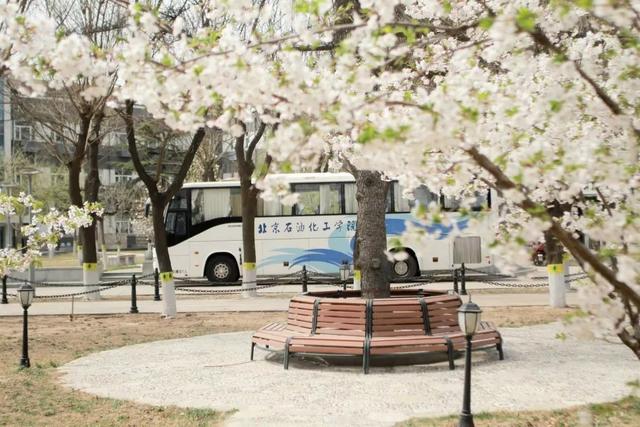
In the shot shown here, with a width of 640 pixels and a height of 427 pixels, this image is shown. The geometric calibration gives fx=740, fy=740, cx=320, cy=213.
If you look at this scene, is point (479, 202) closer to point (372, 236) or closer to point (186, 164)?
point (372, 236)

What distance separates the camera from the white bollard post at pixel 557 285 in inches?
641

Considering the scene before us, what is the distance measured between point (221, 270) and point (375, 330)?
720 inches

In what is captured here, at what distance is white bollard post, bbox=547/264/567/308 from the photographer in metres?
16.3

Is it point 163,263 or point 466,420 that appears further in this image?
point 163,263

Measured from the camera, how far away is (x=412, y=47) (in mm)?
4250

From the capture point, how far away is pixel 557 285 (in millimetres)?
16422

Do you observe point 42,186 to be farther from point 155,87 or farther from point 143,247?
point 155,87

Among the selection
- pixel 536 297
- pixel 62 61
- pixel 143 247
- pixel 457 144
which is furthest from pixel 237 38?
pixel 143 247

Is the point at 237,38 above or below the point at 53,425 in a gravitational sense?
above

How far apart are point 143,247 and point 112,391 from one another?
6750 cm

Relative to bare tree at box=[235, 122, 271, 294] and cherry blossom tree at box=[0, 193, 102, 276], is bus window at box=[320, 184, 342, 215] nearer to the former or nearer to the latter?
bare tree at box=[235, 122, 271, 294]

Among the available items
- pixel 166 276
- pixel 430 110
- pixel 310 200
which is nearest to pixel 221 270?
pixel 310 200

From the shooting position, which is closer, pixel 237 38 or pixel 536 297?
pixel 237 38

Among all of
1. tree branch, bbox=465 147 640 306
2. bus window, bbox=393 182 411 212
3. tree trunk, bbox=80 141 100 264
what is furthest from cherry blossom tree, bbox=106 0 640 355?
bus window, bbox=393 182 411 212
